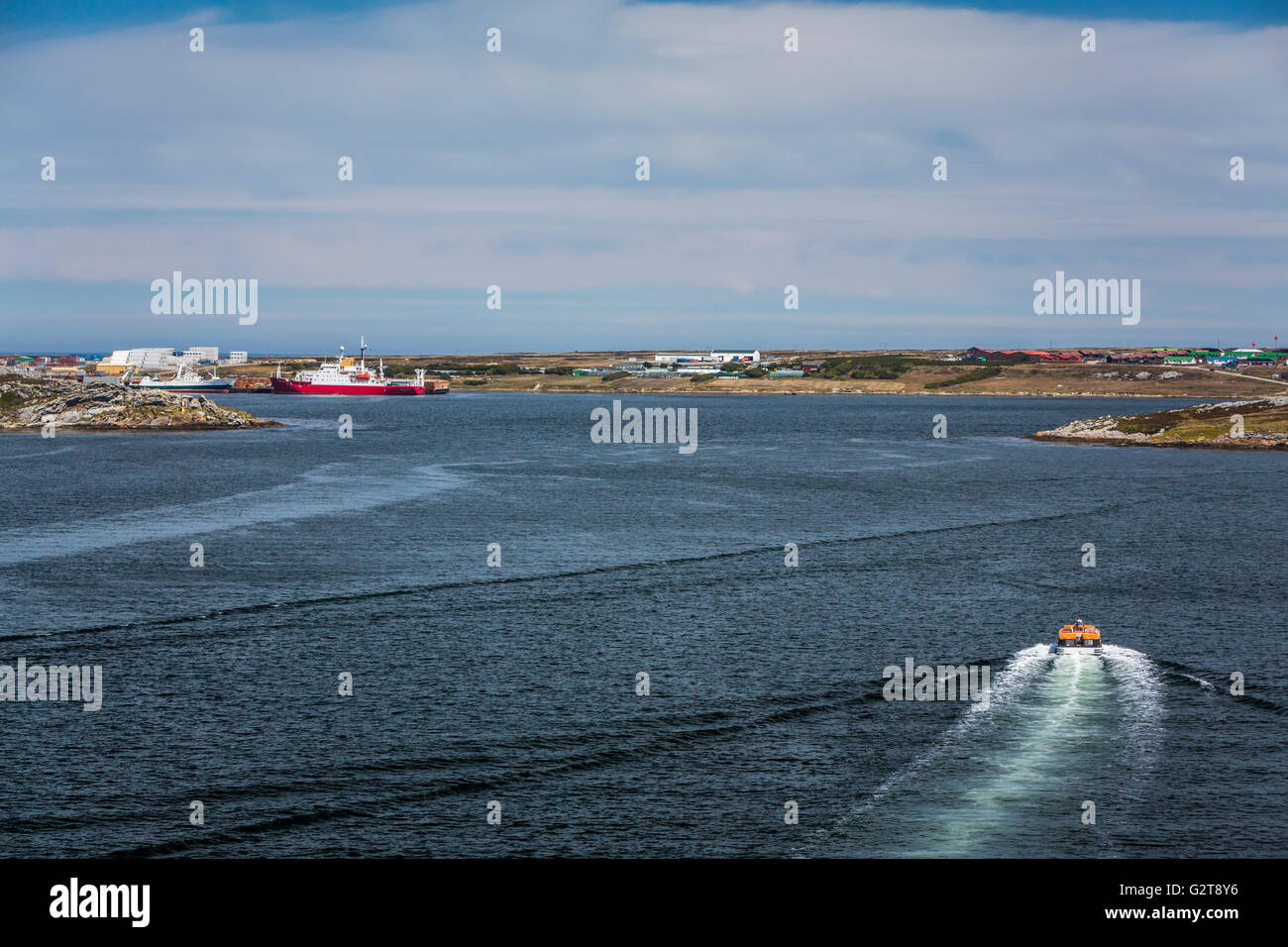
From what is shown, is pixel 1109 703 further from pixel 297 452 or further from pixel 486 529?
pixel 297 452

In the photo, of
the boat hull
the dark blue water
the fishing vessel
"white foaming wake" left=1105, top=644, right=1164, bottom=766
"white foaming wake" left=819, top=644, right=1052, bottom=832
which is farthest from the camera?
the fishing vessel

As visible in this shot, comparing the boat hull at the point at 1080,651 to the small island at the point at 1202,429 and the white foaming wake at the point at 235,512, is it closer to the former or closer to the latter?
the white foaming wake at the point at 235,512

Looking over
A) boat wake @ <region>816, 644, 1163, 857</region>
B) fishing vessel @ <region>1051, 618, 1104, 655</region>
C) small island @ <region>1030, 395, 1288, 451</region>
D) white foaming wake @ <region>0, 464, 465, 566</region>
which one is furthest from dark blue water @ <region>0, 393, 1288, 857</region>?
small island @ <region>1030, 395, 1288, 451</region>

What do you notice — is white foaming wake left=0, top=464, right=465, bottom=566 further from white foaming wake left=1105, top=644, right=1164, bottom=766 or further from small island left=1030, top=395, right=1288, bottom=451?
small island left=1030, top=395, right=1288, bottom=451

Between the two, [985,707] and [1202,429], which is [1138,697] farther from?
[1202,429]
